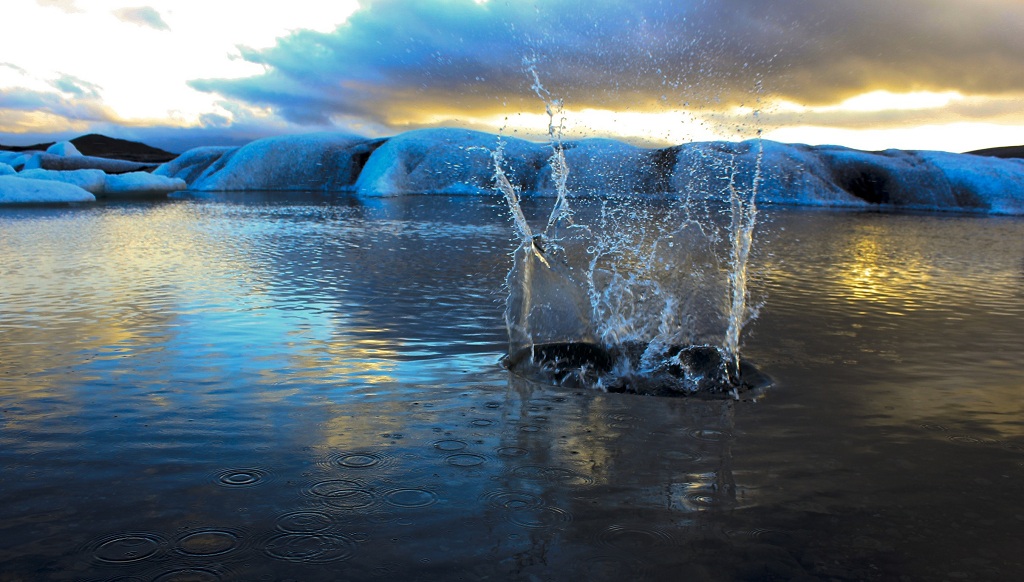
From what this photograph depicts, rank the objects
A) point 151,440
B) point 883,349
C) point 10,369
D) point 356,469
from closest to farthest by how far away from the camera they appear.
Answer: point 356,469
point 151,440
point 10,369
point 883,349

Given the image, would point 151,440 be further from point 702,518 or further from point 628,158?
point 628,158

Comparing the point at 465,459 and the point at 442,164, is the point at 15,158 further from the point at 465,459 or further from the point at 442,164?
the point at 465,459

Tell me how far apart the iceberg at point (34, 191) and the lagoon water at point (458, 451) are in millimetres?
20272

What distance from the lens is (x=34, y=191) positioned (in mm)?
24641

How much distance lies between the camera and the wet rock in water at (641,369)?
461 cm

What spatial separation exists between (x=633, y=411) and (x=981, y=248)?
14584 millimetres

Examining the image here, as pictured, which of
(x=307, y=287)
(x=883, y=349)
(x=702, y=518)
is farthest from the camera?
(x=307, y=287)

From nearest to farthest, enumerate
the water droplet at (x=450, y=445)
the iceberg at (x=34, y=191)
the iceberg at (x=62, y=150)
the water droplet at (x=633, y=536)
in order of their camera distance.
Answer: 1. the water droplet at (x=633, y=536)
2. the water droplet at (x=450, y=445)
3. the iceberg at (x=34, y=191)
4. the iceberg at (x=62, y=150)

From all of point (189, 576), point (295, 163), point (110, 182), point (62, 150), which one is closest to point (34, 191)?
point (110, 182)

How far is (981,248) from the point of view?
50.4ft

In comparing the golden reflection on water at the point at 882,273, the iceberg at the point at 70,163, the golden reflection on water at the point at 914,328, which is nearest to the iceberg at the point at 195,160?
the iceberg at the point at 70,163

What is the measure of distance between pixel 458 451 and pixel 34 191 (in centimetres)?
2682

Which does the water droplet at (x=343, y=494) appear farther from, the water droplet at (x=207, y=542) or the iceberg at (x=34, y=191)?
the iceberg at (x=34, y=191)

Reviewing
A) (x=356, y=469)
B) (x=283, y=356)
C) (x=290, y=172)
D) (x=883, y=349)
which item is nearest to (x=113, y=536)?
(x=356, y=469)
